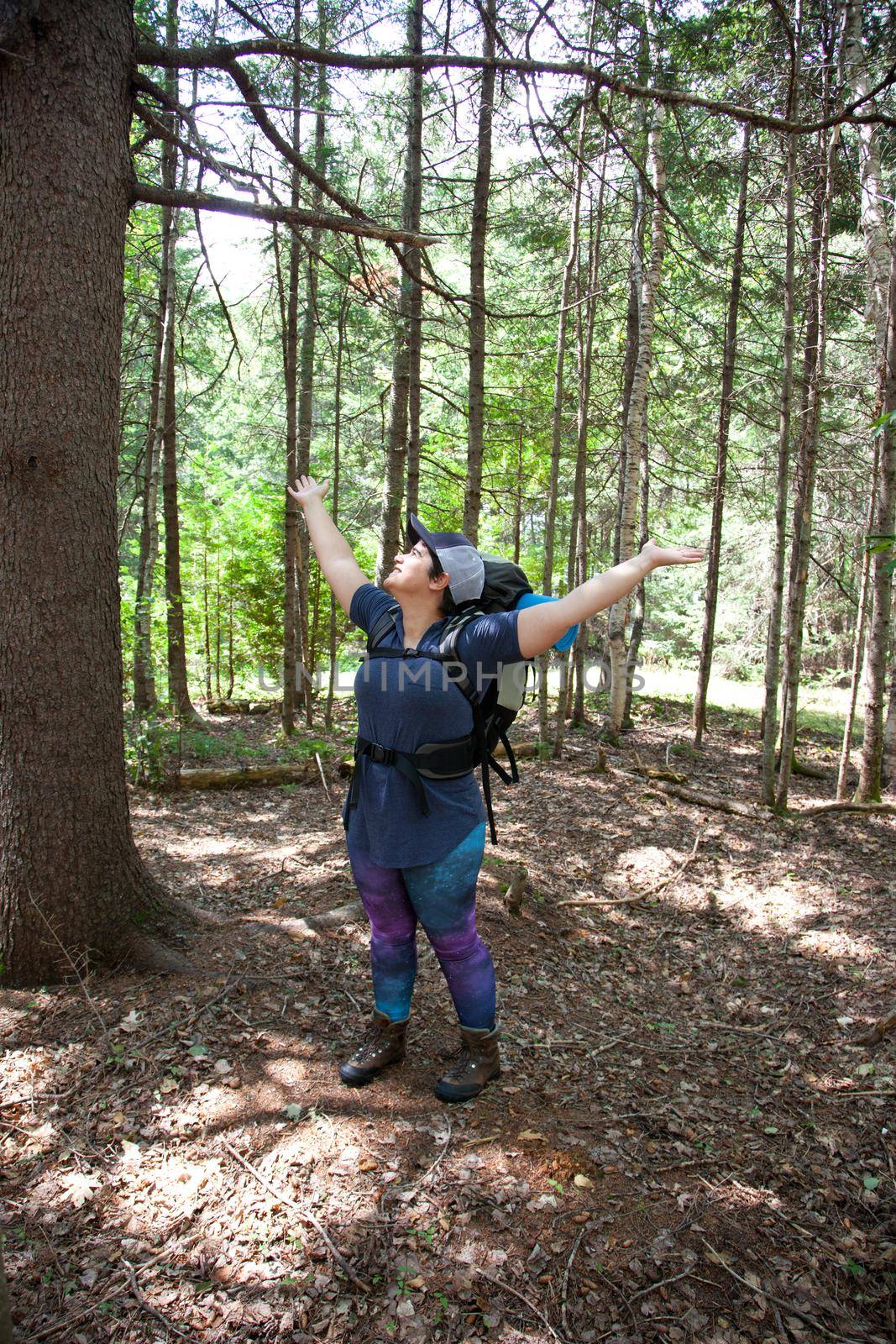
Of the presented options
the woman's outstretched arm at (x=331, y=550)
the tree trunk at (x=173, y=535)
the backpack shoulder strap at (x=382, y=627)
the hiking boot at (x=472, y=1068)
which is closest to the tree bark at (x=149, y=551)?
the tree trunk at (x=173, y=535)

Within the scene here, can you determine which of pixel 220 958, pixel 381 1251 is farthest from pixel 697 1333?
pixel 220 958

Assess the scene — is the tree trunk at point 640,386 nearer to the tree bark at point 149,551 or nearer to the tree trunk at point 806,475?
the tree trunk at point 806,475

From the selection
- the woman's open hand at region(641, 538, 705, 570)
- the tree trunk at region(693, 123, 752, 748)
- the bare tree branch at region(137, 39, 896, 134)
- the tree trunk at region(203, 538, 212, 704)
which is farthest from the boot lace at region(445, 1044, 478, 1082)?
the tree trunk at region(203, 538, 212, 704)

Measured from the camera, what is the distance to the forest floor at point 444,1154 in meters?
2.17

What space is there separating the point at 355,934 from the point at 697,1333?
8.39 feet

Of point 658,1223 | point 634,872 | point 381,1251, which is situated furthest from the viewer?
point 634,872

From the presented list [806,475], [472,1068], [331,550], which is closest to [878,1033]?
[472,1068]

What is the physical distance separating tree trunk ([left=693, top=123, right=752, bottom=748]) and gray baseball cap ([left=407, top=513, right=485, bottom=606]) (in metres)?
8.35

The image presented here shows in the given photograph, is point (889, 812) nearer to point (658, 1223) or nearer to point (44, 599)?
point (658, 1223)

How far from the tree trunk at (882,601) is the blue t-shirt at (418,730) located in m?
6.91

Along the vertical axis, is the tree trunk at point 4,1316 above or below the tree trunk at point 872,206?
below

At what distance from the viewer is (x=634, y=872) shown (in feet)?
23.0

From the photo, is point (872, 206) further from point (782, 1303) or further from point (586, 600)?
point (782, 1303)

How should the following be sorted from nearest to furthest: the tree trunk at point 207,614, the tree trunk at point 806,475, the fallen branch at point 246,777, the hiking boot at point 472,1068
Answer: the hiking boot at point 472,1068
the tree trunk at point 806,475
the fallen branch at point 246,777
the tree trunk at point 207,614
